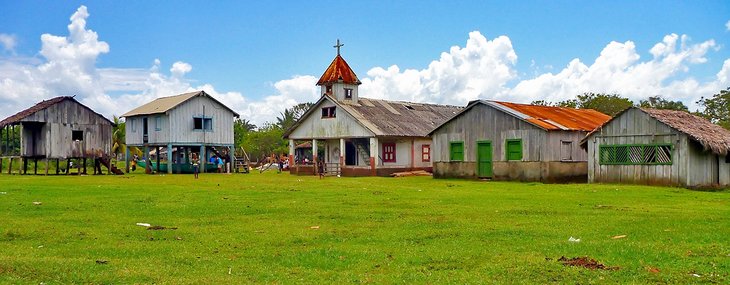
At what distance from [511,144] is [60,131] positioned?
108ft

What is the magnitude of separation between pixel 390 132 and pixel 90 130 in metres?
22.5

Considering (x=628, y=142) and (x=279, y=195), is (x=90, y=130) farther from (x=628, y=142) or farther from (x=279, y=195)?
(x=628, y=142)

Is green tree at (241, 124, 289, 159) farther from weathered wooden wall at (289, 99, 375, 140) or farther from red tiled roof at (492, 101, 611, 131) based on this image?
red tiled roof at (492, 101, 611, 131)

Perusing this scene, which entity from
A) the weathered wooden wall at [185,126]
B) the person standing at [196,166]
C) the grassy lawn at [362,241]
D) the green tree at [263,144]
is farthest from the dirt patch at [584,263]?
the green tree at [263,144]

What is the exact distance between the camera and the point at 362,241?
14.6 meters

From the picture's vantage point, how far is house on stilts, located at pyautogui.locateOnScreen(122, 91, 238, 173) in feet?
187

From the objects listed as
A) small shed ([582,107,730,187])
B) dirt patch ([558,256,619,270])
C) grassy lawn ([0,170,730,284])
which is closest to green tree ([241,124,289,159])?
small shed ([582,107,730,187])

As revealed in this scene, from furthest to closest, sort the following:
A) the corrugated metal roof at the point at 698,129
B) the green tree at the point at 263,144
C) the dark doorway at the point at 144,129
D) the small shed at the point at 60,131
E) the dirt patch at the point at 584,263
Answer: the green tree at the point at 263,144
the dark doorway at the point at 144,129
the small shed at the point at 60,131
the corrugated metal roof at the point at 698,129
the dirt patch at the point at 584,263

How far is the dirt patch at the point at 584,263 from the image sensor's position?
11383 mm

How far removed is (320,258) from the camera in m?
12.5

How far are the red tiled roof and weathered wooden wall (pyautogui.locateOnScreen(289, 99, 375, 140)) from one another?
12.1 metres

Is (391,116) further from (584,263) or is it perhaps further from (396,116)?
(584,263)

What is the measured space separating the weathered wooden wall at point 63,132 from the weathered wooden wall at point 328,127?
14601 millimetres

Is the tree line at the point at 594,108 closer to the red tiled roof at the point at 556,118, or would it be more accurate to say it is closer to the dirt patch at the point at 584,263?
the red tiled roof at the point at 556,118
